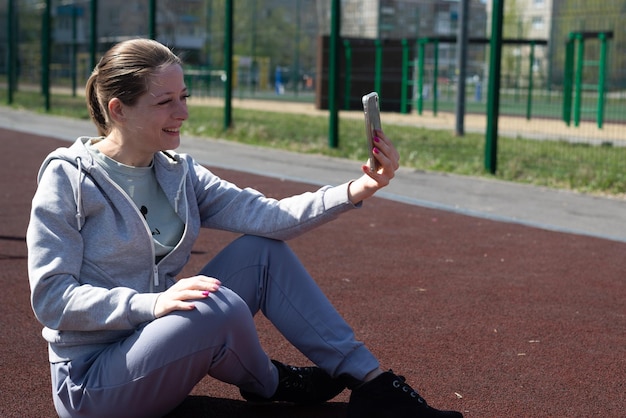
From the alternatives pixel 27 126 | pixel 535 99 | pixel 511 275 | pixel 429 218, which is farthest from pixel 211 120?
pixel 511 275

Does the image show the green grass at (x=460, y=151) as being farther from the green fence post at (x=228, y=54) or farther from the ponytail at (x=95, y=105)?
the ponytail at (x=95, y=105)

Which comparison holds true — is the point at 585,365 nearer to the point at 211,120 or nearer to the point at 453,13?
the point at 211,120

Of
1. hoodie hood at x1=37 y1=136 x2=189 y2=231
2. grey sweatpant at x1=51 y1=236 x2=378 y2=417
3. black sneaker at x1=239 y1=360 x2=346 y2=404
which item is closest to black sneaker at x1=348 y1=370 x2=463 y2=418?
grey sweatpant at x1=51 y1=236 x2=378 y2=417

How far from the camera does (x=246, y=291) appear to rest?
125 inches

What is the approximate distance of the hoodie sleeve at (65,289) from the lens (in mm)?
2760

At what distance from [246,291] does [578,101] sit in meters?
14.9

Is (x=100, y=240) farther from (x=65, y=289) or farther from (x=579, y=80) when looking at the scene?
(x=579, y=80)

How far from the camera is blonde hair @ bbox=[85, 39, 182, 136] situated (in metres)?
2.93

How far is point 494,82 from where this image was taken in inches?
405

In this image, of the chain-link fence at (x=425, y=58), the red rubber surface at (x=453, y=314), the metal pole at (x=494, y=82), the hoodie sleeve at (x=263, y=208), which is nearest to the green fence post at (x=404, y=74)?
the chain-link fence at (x=425, y=58)

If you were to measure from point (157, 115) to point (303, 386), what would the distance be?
1036 millimetres

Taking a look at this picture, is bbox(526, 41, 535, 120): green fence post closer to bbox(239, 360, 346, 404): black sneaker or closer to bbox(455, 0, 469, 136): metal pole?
bbox(455, 0, 469, 136): metal pole

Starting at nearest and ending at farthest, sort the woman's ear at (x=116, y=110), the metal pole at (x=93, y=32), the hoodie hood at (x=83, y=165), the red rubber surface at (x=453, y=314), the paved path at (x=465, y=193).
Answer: the hoodie hood at (x=83, y=165), the woman's ear at (x=116, y=110), the red rubber surface at (x=453, y=314), the paved path at (x=465, y=193), the metal pole at (x=93, y=32)

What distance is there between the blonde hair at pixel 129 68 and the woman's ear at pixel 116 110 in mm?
14
